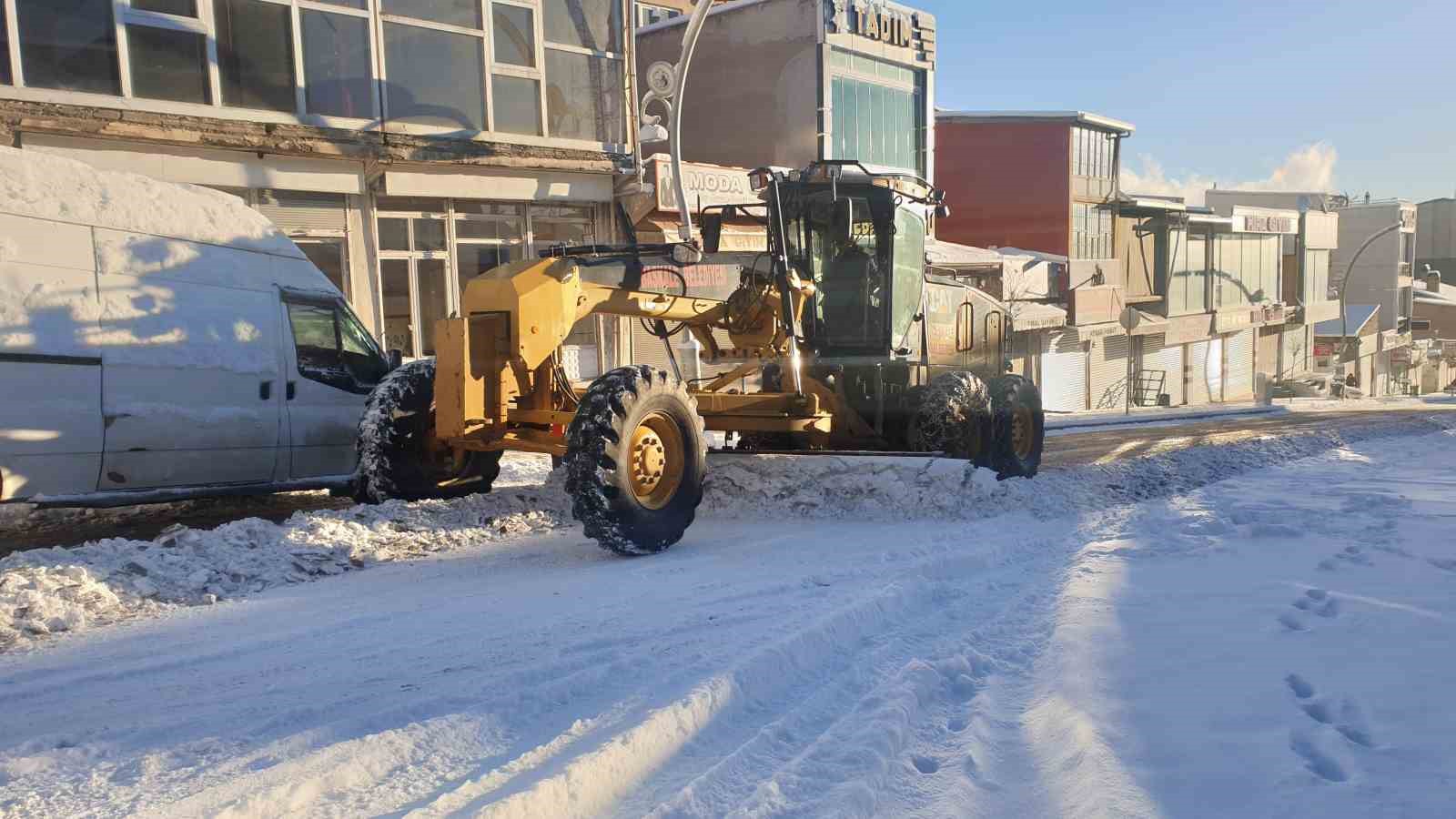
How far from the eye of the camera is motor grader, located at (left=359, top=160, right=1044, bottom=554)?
22.8 ft

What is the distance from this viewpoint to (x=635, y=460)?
7098 mm

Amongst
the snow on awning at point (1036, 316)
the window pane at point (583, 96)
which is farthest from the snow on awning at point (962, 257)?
the window pane at point (583, 96)

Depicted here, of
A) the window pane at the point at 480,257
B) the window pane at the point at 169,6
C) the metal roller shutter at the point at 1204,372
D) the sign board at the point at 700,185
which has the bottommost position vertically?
the metal roller shutter at the point at 1204,372

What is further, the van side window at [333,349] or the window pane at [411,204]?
the window pane at [411,204]

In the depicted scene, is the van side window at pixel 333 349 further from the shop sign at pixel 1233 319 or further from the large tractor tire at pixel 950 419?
the shop sign at pixel 1233 319

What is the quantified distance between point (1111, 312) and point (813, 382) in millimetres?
30093

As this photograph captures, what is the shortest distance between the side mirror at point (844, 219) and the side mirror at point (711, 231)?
121 centimetres

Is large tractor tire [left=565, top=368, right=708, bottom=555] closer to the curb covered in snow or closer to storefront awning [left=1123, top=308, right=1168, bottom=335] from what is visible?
the curb covered in snow

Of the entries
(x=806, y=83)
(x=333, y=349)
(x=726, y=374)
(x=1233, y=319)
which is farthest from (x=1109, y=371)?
(x=333, y=349)

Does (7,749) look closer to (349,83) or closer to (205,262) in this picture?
(205,262)

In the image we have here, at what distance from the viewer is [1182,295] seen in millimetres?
42906

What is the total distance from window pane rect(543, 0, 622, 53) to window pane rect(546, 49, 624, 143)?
0.87 feet

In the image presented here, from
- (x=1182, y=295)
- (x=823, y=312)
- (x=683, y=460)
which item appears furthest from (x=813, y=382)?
(x=1182, y=295)

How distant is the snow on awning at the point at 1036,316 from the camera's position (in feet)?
103
